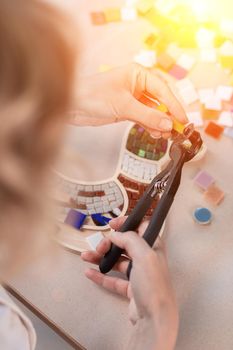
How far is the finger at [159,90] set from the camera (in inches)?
27.4

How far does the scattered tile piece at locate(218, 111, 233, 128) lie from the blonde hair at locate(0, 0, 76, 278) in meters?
0.46

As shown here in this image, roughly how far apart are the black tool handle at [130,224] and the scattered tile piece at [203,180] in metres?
0.12

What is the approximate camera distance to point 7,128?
12.1 inches

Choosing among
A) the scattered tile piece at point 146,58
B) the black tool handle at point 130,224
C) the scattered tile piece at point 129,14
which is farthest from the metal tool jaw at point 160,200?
the scattered tile piece at point 129,14

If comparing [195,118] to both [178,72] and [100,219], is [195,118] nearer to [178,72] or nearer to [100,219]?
[178,72]

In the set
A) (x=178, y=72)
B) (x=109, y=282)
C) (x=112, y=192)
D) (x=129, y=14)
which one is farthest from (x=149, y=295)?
(x=129, y=14)

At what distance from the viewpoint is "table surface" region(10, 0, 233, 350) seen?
1.98 ft

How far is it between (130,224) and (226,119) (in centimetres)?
27

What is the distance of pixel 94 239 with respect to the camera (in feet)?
2.17

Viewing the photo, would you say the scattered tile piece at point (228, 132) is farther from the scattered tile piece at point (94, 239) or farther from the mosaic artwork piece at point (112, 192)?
the scattered tile piece at point (94, 239)

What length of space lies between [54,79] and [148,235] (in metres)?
0.32

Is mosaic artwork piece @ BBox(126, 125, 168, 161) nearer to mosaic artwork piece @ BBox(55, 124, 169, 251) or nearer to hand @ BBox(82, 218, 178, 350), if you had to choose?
mosaic artwork piece @ BBox(55, 124, 169, 251)

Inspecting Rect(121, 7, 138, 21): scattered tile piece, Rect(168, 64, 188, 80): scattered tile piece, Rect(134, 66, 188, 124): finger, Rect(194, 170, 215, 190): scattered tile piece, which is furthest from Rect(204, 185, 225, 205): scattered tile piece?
Rect(121, 7, 138, 21): scattered tile piece

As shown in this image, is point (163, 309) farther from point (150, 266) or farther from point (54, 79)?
point (54, 79)
